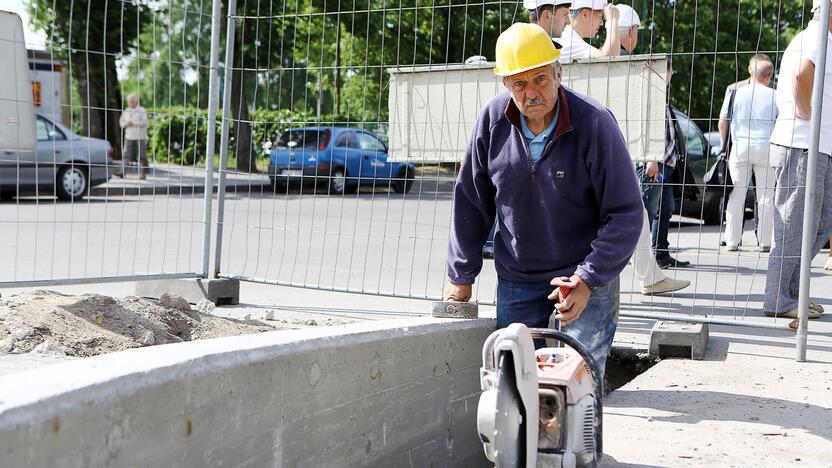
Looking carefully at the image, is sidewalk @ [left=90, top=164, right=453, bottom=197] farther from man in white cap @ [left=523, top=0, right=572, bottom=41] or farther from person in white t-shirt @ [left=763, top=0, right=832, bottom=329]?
person in white t-shirt @ [left=763, top=0, right=832, bottom=329]

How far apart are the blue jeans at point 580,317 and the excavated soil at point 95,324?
2.20 m

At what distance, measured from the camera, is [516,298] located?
4652 millimetres

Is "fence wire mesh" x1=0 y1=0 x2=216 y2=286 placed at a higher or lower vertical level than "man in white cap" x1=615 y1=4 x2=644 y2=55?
lower

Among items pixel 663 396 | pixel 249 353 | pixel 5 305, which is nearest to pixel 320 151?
pixel 5 305

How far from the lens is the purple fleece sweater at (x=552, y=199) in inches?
166

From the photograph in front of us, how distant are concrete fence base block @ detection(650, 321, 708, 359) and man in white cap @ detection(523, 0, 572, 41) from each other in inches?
92.7

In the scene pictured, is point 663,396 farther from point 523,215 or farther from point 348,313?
point 348,313

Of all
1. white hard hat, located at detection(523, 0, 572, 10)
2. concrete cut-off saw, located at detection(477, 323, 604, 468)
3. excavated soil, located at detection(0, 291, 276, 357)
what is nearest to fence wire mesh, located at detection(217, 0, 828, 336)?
white hard hat, located at detection(523, 0, 572, 10)

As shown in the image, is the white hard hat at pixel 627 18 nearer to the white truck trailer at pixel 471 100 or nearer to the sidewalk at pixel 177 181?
the white truck trailer at pixel 471 100

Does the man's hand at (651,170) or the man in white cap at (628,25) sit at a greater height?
the man in white cap at (628,25)

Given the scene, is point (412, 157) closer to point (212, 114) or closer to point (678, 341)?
point (212, 114)

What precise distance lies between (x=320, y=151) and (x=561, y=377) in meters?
5.48

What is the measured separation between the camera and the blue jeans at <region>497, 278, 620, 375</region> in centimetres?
448

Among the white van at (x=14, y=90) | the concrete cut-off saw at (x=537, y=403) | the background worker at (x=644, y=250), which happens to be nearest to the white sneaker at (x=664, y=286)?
the background worker at (x=644, y=250)
